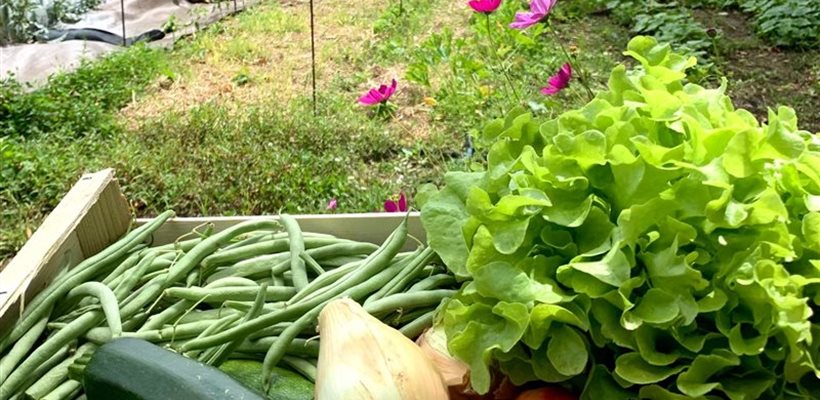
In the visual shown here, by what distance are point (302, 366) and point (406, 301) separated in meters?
0.20

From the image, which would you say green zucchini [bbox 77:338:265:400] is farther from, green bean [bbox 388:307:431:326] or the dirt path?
the dirt path

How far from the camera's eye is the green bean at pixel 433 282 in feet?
4.72

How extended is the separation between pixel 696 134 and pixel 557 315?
302 mm

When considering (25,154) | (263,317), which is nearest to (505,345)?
(263,317)

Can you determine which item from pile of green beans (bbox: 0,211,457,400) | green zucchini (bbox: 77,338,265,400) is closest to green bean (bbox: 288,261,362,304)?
pile of green beans (bbox: 0,211,457,400)

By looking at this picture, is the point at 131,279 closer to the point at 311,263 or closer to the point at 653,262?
the point at 311,263

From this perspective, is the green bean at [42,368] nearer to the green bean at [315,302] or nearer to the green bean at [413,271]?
the green bean at [315,302]

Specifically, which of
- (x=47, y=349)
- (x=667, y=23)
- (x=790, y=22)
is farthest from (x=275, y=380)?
(x=790, y=22)

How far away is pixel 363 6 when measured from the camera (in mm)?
5301

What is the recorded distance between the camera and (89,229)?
172 centimetres

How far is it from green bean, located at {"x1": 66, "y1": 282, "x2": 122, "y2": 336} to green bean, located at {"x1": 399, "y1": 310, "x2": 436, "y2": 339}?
0.47 m

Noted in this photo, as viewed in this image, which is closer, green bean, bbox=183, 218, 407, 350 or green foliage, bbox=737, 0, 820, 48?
green bean, bbox=183, 218, 407, 350

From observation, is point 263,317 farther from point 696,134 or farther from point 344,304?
point 696,134

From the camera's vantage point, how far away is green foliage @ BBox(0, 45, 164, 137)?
3.71 m
